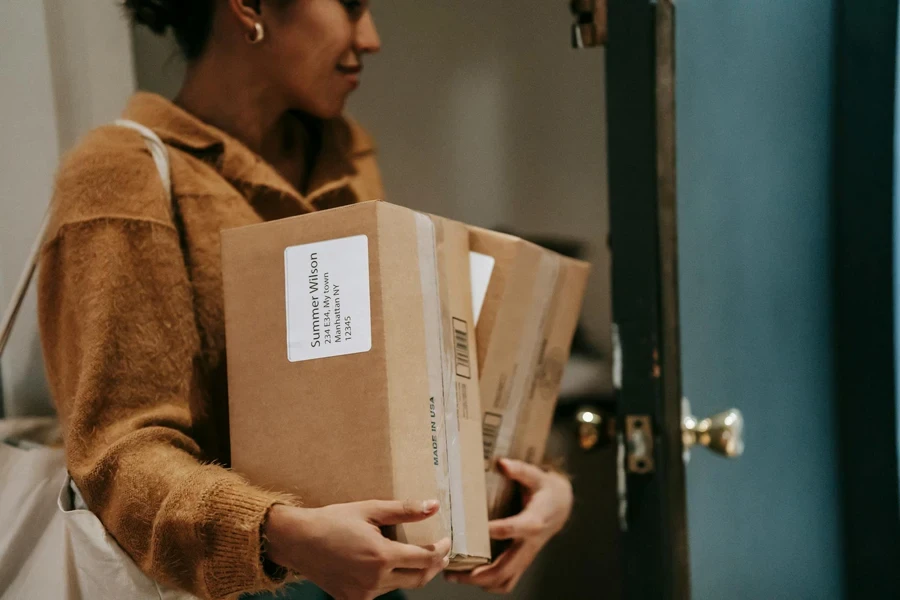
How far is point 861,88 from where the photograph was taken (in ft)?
4.44

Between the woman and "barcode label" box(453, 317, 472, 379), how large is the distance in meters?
0.18

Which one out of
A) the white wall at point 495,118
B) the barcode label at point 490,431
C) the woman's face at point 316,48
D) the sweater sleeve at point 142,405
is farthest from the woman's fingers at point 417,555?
the white wall at point 495,118

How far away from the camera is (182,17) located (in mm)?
1083

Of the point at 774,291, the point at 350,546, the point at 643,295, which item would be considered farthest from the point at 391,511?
the point at 774,291

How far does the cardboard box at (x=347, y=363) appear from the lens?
0.75 m

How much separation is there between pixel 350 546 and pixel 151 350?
0.30 meters

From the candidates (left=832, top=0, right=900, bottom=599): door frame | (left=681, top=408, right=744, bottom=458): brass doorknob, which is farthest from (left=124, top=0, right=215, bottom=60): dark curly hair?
(left=832, top=0, right=900, bottom=599): door frame

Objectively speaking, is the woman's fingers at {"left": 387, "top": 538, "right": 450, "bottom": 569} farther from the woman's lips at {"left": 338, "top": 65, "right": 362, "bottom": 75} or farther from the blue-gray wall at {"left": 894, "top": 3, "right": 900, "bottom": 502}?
the blue-gray wall at {"left": 894, "top": 3, "right": 900, "bottom": 502}

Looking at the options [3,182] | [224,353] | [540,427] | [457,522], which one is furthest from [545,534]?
[3,182]

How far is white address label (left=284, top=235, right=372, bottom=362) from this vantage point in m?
0.76

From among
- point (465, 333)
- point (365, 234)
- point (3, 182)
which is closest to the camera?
point (365, 234)

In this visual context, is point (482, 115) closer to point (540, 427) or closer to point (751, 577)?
point (540, 427)

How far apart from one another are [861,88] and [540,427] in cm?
80

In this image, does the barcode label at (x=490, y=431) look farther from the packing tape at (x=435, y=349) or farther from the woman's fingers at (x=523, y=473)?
the packing tape at (x=435, y=349)
